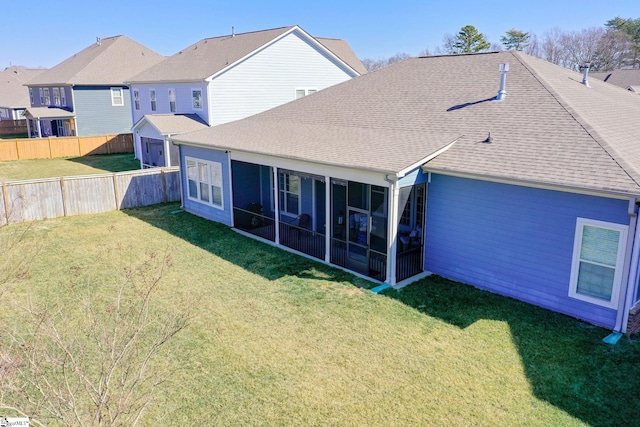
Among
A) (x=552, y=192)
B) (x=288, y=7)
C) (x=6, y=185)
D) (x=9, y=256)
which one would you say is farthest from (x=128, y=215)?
(x=288, y=7)

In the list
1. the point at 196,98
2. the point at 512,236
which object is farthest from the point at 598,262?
the point at 196,98

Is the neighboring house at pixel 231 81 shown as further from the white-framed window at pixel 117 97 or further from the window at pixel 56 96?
the window at pixel 56 96

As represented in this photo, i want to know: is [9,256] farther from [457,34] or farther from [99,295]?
[457,34]

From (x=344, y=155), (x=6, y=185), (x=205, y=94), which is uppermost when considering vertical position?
(x=205, y=94)

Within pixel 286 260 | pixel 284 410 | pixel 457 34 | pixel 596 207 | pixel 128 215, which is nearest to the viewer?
pixel 284 410

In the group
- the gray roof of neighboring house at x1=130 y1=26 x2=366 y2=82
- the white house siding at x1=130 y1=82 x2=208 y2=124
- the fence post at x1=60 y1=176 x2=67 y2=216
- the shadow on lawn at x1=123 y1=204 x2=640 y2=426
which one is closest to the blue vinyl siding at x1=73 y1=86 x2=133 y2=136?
the white house siding at x1=130 y1=82 x2=208 y2=124

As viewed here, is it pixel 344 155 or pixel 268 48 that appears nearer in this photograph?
pixel 344 155

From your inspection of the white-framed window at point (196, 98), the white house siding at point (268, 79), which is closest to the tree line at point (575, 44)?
the white house siding at point (268, 79)
